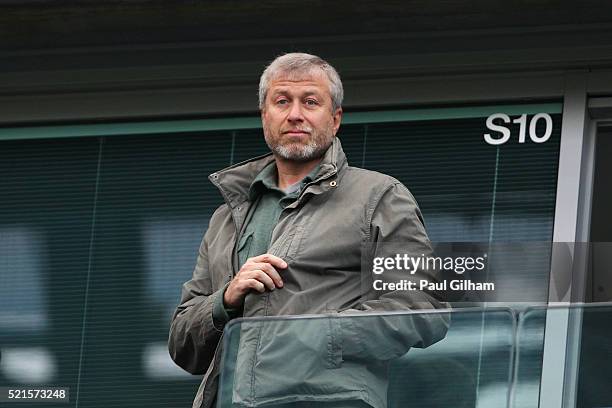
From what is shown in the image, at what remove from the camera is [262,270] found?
5133 millimetres

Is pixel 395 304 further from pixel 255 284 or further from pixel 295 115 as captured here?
pixel 295 115

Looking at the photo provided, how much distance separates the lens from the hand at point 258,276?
16.9 feet

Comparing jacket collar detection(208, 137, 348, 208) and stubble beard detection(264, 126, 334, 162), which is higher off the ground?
stubble beard detection(264, 126, 334, 162)

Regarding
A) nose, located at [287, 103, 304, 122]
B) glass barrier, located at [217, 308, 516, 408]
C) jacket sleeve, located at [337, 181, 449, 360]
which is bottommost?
glass barrier, located at [217, 308, 516, 408]

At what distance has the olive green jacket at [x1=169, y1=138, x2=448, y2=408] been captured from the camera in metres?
5.04

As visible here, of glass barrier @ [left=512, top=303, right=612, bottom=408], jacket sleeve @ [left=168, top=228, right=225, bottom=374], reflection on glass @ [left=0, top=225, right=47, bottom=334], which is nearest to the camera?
glass barrier @ [left=512, top=303, right=612, bottom=408]

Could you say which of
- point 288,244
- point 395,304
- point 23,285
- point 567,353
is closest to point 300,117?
point 288,244

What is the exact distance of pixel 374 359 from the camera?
505 centimetres

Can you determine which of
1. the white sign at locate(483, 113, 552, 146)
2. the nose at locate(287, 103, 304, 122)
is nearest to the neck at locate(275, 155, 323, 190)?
the nose at locate(287, 103, 304, 122)

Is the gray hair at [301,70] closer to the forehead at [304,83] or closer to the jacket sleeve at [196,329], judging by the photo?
the forehead at [304,83]

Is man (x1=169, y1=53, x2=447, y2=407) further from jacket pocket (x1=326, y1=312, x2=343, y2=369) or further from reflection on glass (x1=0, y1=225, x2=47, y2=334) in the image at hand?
reflection on glass (x1=0, y1=225, x2=47, y2=334)

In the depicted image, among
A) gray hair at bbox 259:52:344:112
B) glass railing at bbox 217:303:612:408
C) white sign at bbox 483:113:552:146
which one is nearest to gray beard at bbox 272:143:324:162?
gray hair at bbox 259:52:344:112

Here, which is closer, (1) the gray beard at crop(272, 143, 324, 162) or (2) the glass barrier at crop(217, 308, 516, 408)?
(2) the glass barrier at crop(217, 308, 516, 408)

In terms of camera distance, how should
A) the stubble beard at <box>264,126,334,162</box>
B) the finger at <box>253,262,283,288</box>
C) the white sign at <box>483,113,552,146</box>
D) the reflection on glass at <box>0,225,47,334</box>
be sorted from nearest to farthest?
the finger at <box>253,262,283,288</box>, the stubble beard at <box>264,126,334,162</box>, the white sign at <box>483,113,552,146</box>, the reflection on glass at <box>0,225,47,334</box>
